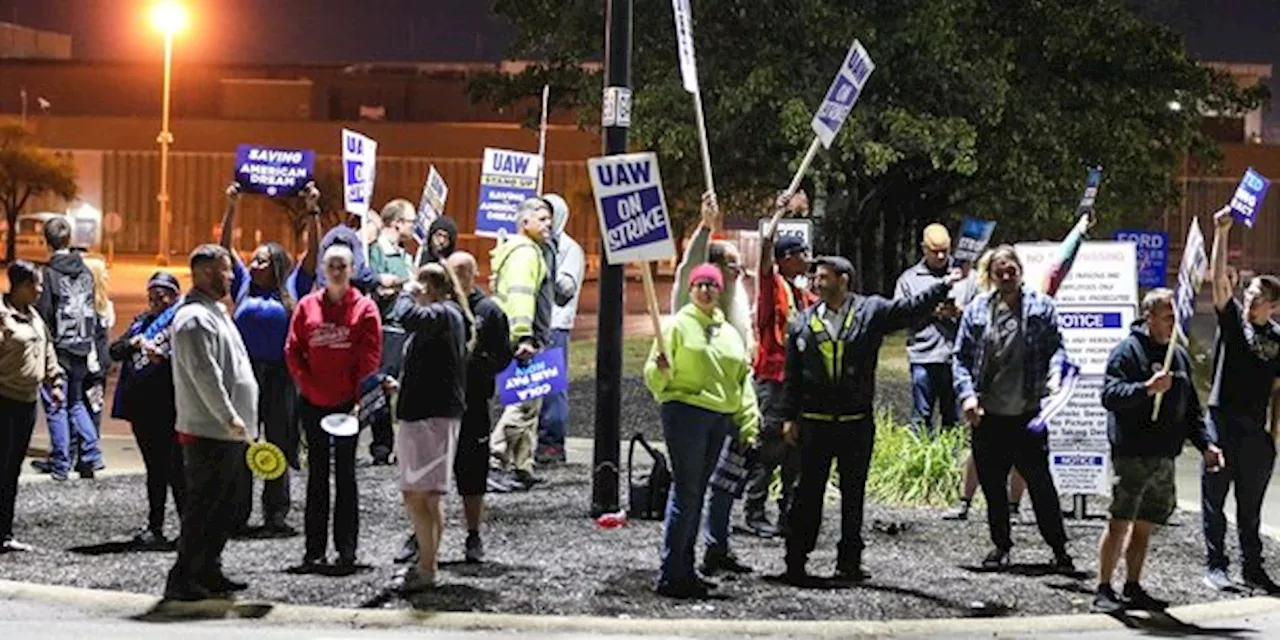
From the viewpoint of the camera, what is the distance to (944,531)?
39.2ft

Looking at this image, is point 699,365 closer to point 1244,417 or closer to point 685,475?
point 685,475

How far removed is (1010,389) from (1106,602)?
53.3 inches

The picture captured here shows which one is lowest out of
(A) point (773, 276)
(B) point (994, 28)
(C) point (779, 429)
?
(C) point (779, 429)

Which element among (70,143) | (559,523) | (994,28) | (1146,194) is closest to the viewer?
(559,523)

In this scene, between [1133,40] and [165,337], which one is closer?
[165,337]

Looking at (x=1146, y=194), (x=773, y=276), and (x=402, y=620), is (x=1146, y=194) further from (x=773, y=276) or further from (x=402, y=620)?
(x=402, y=620)

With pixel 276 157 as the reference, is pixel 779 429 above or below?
below

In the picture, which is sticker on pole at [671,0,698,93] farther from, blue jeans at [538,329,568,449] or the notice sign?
blue jeans at [538,329,568,449]

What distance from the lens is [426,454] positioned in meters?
9.47

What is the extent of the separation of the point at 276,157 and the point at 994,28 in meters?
21.7

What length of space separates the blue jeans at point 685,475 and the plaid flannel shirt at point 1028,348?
1656mm

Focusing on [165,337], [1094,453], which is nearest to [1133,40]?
[1094,453]

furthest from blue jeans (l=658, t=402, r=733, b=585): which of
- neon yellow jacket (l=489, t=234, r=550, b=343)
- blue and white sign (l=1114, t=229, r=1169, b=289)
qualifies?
blue and white sign (l=1114, t=229, r=1169, b=289)

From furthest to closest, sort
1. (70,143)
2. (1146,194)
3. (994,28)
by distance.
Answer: (70,143), (1146,194), (994,28)
